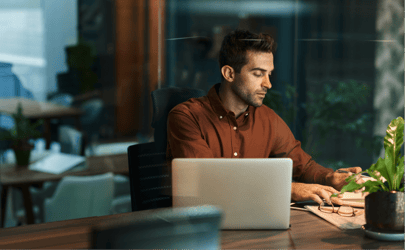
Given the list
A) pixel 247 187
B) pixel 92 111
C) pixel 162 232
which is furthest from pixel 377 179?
pixel 92 111

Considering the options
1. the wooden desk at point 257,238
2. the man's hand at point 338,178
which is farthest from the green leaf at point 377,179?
the man's hand at point 338,178

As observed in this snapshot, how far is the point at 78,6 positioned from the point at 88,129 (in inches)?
29.9

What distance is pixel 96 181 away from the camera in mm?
2725

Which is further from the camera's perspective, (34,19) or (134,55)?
(134,55)

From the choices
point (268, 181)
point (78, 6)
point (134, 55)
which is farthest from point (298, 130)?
point (78, 6)

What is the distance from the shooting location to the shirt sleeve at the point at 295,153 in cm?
193

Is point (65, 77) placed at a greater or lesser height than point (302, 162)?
greater

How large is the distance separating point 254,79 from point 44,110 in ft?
4.52

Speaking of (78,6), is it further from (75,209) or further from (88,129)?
(75,209)

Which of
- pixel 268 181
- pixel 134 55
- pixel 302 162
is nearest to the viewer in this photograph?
pixel 268 181

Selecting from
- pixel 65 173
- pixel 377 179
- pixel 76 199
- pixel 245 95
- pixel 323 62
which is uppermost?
pixel 323 62

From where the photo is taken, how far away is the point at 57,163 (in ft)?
8.84

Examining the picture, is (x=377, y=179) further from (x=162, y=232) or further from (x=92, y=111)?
(x=92, y=111)

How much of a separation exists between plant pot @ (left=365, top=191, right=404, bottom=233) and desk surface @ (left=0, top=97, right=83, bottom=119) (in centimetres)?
191
